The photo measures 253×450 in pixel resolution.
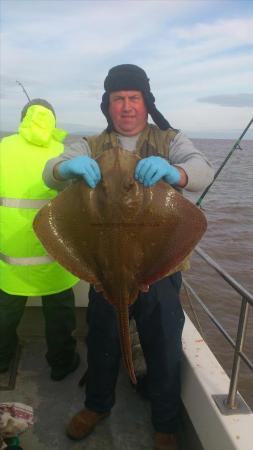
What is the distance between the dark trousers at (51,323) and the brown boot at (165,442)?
123 cm

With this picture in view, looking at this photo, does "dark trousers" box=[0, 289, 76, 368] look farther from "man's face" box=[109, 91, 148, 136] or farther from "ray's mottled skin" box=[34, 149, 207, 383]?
"man's face" box=[109, 91, 148, 136]

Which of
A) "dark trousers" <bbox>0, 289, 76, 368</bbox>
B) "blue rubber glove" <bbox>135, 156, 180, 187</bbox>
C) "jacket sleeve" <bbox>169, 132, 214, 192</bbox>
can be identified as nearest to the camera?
"blue rubber glove" <bbox>135, 156, 180, 187</bbox>

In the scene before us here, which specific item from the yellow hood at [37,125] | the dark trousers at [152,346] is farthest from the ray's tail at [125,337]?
the yellow hood at [37,125]

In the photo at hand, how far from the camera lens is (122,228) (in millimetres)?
2346

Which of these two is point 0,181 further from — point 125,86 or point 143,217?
point 143,217

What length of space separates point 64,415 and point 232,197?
16434mm

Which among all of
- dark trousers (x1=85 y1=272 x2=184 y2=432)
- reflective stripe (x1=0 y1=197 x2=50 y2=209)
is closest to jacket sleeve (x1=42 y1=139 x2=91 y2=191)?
reflective stripe (x1=0 y1=197 x2=50 y2=209)

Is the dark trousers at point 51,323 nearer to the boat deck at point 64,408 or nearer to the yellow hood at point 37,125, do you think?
the boat deck at point 64,408

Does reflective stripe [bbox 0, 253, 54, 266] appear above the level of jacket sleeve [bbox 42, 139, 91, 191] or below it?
below

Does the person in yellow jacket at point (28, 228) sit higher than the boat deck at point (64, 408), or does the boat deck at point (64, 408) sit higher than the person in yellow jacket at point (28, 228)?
the person in yellow jacket at point (28, 228)

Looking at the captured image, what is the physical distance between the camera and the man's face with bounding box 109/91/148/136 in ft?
9.66

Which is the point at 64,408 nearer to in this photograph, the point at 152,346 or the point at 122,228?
the point at 152,346

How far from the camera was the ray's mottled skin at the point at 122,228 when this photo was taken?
234 centimetres

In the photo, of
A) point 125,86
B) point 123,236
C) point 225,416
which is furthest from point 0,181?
point 225,416
